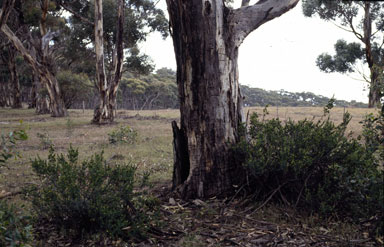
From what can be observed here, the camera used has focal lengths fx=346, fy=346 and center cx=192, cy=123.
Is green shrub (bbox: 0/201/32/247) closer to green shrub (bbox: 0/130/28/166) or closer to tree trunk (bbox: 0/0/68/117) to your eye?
green shrub (bbox: 0/130/28/166)

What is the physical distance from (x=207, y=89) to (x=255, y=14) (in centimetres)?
124

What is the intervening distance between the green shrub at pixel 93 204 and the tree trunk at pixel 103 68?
42.1ft

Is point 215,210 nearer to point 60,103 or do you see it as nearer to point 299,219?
point 299,219

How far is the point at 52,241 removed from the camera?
10.9 feet

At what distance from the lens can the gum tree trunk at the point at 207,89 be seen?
4.13m

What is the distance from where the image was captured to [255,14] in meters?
4.48

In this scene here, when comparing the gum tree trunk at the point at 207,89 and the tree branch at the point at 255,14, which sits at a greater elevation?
the tree branch at the point at 255,14

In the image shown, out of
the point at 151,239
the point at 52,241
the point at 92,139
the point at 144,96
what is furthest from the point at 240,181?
the point at 144,96

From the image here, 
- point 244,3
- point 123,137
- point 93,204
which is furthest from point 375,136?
point 123,137

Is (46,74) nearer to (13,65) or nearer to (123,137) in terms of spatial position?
(123,137)

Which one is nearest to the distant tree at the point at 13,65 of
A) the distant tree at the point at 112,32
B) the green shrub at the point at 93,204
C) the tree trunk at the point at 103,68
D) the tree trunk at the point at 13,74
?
the tree trunk at the point at 13,74

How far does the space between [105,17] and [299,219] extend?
1934 centimetres

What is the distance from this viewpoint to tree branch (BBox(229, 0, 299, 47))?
4.38 m

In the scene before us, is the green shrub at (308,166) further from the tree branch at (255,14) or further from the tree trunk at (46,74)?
the tree trunk at (46,74)
